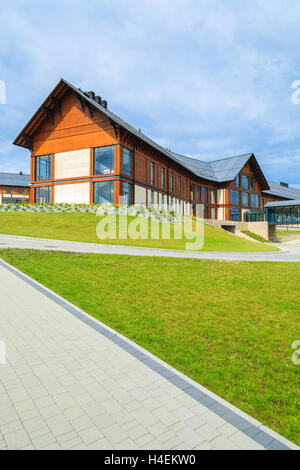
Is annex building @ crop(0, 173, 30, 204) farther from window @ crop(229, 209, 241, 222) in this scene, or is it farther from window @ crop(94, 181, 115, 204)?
window @ crop(229, 209, 241, 222)

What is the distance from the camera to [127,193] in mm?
33781

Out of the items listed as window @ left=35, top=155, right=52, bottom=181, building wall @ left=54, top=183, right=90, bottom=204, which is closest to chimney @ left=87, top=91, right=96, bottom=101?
window @ left=35, top=155, right=52, bottom=181

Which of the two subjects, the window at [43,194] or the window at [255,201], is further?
the window at [255,201]

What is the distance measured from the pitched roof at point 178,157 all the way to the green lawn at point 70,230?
13163 millimetres

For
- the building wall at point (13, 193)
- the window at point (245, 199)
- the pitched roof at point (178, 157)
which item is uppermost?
the pitched roof at point (178, 157)

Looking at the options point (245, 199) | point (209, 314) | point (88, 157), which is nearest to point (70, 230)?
point (88, 157)

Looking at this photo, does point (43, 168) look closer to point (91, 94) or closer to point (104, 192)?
point (104, 192)

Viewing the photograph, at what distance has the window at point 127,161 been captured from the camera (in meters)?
33.4

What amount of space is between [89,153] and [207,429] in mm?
34206

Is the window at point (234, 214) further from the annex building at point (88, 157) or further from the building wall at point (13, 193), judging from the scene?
the building wall at point (13, 193)

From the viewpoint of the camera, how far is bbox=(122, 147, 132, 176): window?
1314 inches

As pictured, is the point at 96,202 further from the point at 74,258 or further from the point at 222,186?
the point at 222,186

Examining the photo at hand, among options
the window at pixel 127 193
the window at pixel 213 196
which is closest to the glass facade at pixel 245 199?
the window at pixel 213 196

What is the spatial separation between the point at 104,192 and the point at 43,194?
9926mm
